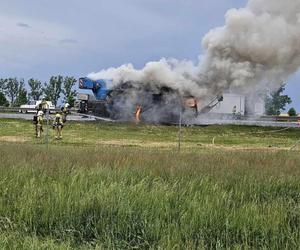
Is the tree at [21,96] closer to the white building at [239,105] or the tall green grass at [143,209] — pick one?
the white building at [239,105]

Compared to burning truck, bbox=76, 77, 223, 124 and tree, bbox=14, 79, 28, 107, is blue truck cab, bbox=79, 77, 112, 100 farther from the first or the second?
tree, bbox=14, 79, 28, 107

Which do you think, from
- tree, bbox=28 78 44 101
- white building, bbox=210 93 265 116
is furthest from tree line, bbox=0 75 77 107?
white building, bbox=210 93 265 116

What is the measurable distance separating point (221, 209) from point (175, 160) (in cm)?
424

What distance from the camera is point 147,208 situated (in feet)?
21.8

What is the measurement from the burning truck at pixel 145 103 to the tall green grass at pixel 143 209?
29304mm

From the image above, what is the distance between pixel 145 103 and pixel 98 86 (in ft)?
14.1

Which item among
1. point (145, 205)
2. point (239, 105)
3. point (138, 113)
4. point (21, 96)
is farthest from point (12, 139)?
point (21, 96)

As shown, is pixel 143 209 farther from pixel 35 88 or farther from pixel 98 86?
pixel 35 88

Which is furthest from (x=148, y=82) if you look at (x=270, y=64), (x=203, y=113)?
(x=270, y=64)

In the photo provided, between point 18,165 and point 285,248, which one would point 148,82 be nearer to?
point 18,165

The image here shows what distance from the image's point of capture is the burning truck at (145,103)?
3834 centimetres

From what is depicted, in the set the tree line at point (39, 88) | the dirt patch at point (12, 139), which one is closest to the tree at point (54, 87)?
the tree line at point (39, 88)

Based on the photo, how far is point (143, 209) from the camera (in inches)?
261

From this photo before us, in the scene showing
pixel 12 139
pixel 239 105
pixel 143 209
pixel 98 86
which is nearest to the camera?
pixel 143 209
